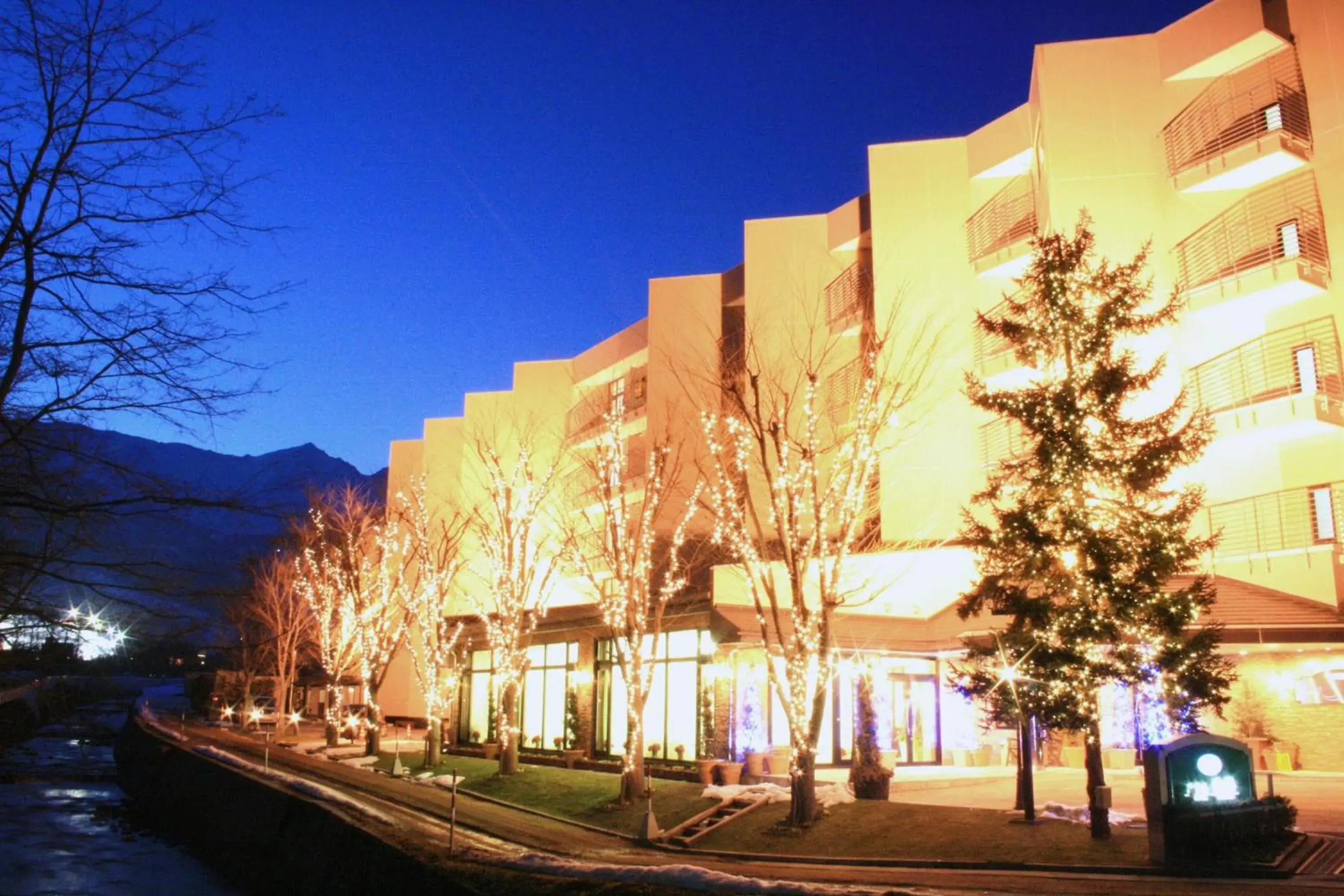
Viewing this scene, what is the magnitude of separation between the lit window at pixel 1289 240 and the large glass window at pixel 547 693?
74.3ft

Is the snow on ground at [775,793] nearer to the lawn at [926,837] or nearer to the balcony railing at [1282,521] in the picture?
the lawn at [926,837]

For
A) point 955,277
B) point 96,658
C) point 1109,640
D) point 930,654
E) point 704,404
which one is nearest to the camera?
point 96,658

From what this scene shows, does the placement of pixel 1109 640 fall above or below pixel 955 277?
below

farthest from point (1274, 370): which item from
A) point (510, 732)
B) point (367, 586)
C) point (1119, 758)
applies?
point (367, 586)

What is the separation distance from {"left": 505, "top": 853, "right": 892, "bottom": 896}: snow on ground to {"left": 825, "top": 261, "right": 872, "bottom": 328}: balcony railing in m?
22.1

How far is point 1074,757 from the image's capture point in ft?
98.0

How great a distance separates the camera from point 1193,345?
2758 centimetres

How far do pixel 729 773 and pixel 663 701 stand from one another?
20.2 ft

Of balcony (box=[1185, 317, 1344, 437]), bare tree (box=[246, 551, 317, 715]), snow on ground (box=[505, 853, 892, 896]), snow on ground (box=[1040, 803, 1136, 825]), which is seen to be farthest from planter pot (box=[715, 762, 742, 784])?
bare tree (box=[246, 551, 317, 715])

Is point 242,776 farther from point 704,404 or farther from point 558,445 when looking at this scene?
point 558,445

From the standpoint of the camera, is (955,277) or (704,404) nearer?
(955,277)

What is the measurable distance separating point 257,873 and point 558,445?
88.5ft

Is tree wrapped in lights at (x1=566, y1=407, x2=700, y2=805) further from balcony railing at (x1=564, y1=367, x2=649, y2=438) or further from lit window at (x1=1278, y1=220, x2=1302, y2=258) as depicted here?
lit window at (x1=1278, y1=220, x2=1302, y2=258)

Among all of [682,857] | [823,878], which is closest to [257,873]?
[682,857]
